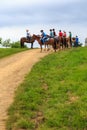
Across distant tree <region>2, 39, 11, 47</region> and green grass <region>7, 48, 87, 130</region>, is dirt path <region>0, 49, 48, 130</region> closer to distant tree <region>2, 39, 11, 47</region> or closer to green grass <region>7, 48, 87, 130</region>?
green grass <region>7, 48, 87, 130</region>

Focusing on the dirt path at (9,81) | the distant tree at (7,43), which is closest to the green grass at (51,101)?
the dirt path at (9,81)

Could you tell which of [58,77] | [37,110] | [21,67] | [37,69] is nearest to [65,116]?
[37,110]

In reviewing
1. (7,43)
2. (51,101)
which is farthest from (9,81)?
(7,43)

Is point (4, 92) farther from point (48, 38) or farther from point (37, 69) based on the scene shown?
point (48, 38)

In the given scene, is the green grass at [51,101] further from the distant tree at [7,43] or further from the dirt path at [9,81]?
the distant tree at [7,43]

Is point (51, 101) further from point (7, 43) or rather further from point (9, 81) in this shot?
point (7, 43)

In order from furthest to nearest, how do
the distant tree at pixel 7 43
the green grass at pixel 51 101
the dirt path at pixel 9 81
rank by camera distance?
1. the distant tree at pixel 7 43
2. the dirt path at pixel 9 81
3. the green grass at pixel 51 101

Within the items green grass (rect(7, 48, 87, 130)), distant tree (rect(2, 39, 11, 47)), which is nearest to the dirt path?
green grass (rect(7, 48, 87, 130))

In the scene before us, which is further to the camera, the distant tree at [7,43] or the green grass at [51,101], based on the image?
the distant tree at [7,43]

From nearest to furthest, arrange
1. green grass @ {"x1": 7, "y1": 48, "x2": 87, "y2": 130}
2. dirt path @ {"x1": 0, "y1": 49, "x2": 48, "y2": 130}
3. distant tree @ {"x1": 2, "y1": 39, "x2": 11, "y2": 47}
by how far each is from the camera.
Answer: green grass @ {"x1": 7, "y1": 48, "x2": 87, "y2": 130}, dirt path @ {"x1": 0, "y1": 49, "x2": 48, "y2": 130}, distant tree @ {"x1": 2, "y1": 39, "x2": 11, "y2": 47}

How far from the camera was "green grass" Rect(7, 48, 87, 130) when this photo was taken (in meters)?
13.2

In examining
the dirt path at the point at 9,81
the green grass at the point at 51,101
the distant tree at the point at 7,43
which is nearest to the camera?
the green grass at the point at 51,101

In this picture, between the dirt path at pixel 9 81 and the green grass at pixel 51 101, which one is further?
the dirt path at pixel 9 81

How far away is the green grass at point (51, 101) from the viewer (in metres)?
13.2
